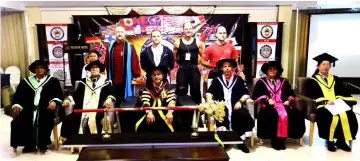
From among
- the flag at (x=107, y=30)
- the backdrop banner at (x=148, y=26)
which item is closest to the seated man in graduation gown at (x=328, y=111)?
the backdrop banner at (x=148, y=26)

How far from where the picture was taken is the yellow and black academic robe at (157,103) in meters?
3.42

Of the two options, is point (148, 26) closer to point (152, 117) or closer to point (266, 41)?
point (266, 41)

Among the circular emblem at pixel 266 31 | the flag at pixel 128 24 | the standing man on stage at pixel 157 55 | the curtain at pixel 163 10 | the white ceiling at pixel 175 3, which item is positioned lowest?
the standing man on stage at pixel 157 55

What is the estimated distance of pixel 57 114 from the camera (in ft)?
11.8

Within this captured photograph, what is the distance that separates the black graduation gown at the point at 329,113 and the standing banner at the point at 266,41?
2.47 m

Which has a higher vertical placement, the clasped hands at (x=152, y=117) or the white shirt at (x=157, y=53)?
the white shirt at (x=157, y=53)

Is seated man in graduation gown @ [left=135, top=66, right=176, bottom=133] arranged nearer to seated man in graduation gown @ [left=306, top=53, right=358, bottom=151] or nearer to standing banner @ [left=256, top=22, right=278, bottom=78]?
seated man in graduation gown @ [left=306, top=53, right=358, bottom=151]

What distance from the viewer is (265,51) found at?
6293 mm

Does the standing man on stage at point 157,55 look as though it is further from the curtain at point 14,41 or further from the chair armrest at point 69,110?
the curtain at point 14,41

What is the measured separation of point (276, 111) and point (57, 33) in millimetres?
4484

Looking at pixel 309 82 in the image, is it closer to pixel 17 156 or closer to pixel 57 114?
pixel 57 114

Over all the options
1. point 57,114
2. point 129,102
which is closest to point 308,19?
point 129,102

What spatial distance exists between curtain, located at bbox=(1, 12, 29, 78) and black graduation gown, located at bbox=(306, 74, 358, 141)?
5.27 meters

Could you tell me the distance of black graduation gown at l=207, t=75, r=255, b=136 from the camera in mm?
3576
